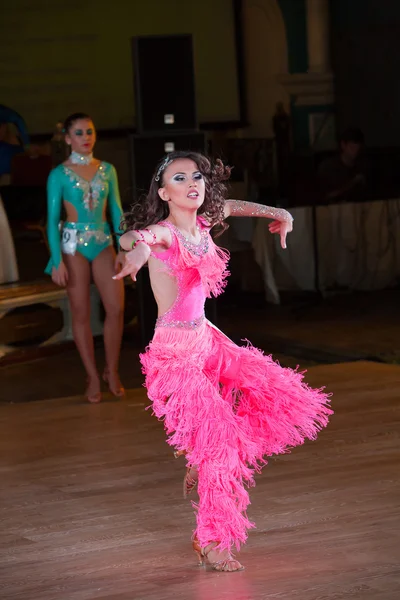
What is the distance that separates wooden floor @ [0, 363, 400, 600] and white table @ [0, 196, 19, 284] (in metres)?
1.88

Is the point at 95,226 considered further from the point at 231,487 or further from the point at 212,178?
the point at 231,487

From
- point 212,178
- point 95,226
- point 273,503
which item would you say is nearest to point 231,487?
point 273,503

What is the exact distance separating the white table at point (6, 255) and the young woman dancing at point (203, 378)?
3.92m

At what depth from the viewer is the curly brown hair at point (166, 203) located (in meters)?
3.53

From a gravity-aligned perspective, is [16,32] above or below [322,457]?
above

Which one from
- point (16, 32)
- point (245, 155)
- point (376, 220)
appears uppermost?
point (16, 32)

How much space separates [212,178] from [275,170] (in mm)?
4396

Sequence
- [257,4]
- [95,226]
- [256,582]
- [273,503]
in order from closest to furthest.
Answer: [256,582] < [273,503] < [95,226] < [257,4]

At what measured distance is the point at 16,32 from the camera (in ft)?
24.2

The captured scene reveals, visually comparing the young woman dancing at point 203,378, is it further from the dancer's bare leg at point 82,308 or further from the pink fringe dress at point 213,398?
the dancer's bare leg at point 82,308

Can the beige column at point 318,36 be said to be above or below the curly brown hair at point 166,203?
above

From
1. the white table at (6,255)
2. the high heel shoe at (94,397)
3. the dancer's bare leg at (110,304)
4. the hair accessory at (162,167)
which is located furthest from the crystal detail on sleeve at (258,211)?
the white table at (6,255)

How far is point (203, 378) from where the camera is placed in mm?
3361

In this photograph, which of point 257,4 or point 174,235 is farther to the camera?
point 257,4
